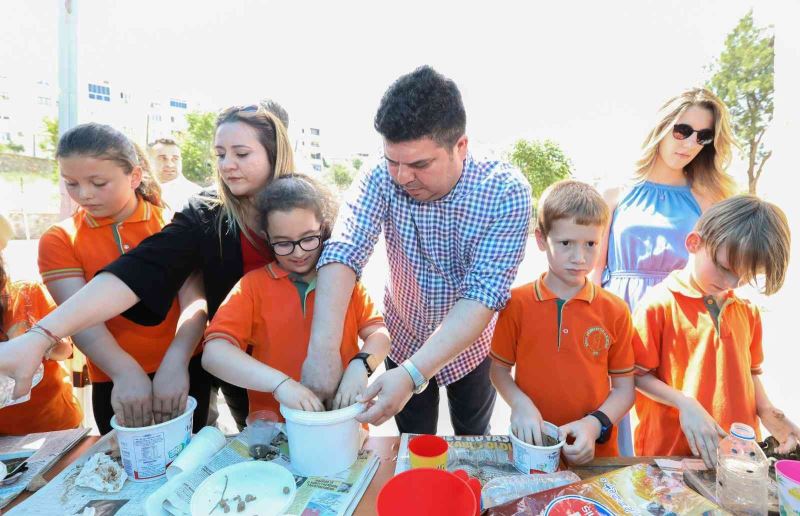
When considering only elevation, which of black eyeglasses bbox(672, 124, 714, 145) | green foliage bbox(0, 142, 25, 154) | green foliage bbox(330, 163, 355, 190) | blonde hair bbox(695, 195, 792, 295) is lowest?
blonde hair bbox(695, 195, 792, 295)

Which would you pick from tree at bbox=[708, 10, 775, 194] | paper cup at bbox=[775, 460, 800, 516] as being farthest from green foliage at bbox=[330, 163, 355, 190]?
paper cup at bbox=[775, 460, 800, 516]

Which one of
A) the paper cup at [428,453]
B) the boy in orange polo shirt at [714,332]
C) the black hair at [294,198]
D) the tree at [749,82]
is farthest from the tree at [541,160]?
the paper cup at [428,453]

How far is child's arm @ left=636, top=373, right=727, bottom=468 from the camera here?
1.27 m

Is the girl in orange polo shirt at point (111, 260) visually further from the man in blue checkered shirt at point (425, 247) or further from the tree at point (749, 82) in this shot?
the tree at point (749, 82)

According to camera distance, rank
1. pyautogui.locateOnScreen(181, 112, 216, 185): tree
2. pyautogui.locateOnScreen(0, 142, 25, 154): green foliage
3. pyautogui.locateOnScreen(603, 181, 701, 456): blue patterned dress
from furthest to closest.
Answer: pyautogui.locateOnScreen(181, 112, 216, 185): tree, pyautogui.locateOnScreen(0, 142, 25, 154): green foliage, pyautogui.locateOnScreen(603, 181, 701, 456): blue patterned dress

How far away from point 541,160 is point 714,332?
28.8 meters

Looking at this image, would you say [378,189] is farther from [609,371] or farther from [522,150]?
[522,150]

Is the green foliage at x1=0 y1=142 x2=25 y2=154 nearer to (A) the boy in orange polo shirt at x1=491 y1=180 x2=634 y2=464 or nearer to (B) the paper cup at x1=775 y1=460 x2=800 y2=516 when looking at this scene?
(A) the boy in orange polo shirt at x1=491 y1=180 x2=634 y2=464

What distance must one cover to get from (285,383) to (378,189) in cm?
82

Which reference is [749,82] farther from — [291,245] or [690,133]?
[291,245]

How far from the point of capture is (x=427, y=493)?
3.03 ft

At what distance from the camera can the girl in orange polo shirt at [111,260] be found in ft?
4.74

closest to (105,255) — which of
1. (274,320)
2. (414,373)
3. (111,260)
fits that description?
(111,260)

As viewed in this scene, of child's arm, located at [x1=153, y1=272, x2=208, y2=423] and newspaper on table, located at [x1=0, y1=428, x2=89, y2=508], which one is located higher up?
child's arm, located at [x1=153, y1=272, x2=208, y2=423]
